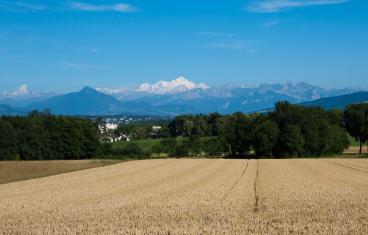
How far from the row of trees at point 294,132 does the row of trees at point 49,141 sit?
29886 millimetres

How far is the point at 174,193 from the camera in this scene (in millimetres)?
31766

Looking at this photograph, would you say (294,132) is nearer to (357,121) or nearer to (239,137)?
(239,137)

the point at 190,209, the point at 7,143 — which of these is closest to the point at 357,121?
the point at 7,143

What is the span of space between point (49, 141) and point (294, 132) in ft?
167

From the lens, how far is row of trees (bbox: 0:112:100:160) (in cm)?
11312

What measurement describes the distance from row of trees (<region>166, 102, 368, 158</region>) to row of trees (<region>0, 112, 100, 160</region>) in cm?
2989

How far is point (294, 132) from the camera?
102m

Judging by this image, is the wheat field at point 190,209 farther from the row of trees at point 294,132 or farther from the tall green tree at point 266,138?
the row of trees at point 294,132

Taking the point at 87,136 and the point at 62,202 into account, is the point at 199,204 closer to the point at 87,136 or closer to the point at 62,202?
the point at 62,202

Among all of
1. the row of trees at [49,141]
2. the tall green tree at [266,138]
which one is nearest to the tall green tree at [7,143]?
the row of trees at [49,141]

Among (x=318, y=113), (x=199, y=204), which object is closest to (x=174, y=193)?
(x=199, y=204)

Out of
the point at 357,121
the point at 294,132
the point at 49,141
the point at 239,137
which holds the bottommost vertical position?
the point at 49,141

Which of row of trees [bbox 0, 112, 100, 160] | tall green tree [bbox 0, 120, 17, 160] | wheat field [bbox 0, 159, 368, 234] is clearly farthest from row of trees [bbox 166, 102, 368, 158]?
wheat field [bbox 0, 159, 368, 234]

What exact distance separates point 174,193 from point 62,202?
264 inches
